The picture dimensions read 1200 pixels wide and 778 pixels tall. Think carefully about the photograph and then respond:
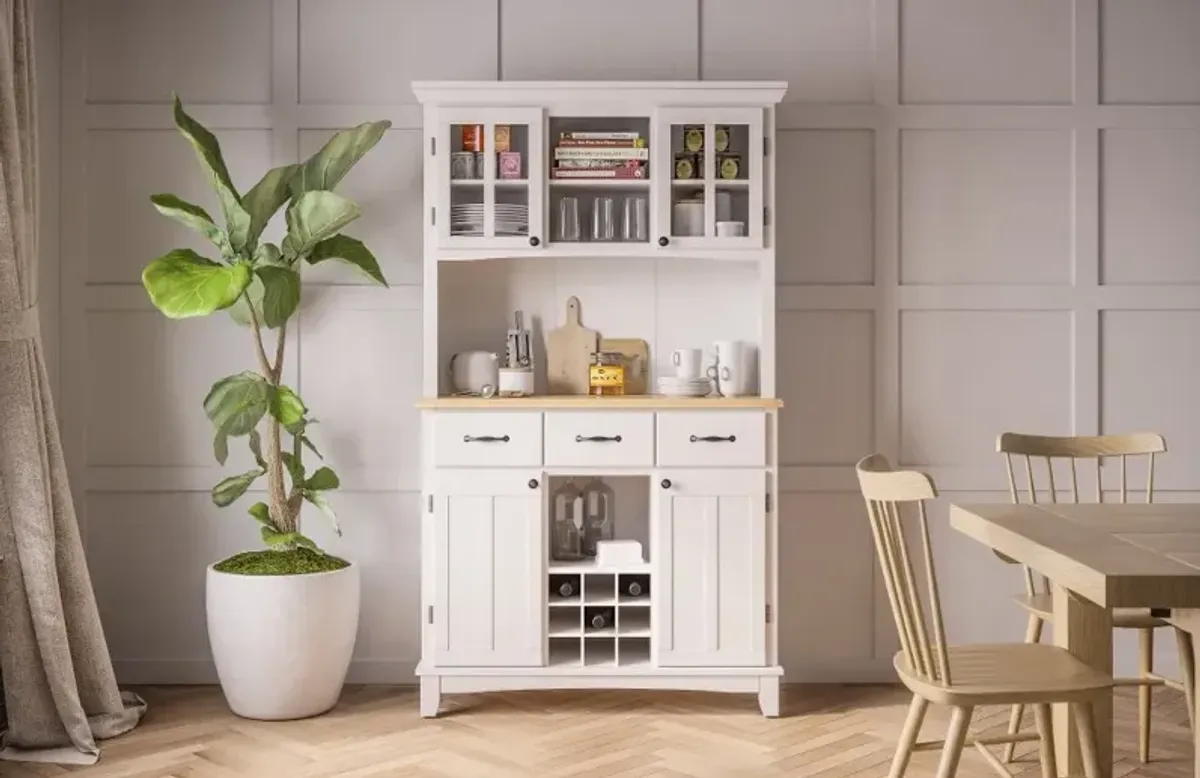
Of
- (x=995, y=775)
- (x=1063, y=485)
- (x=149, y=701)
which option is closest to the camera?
(x=995, y=775)

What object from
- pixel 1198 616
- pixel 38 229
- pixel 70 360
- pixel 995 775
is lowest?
pixel 995 775

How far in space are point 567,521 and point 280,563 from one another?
969 mm

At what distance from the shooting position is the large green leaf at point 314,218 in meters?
3.94

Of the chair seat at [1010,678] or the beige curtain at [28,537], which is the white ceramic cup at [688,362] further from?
the beige curtain at [28,537]

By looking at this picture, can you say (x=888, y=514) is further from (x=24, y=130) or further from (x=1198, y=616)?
(x=24, y=130)

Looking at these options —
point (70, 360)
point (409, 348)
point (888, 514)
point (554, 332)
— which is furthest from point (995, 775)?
point (70, 360)

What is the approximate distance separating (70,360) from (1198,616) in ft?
12.2

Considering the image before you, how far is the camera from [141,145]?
448cm

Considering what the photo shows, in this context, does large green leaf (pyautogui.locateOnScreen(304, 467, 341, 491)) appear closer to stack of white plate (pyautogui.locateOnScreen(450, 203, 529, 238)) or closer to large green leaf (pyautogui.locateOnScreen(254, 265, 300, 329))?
large green leaf (pyautogui.locateOnScreen(254, 265, 300, 329))

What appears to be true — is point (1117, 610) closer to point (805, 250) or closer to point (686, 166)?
point (805, 250)

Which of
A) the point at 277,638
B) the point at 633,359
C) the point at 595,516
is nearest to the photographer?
the point at 277,638

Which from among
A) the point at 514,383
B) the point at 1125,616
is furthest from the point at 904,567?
the point at 514,383

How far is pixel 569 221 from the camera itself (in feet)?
13.9

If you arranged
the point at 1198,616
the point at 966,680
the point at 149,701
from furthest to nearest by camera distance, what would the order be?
1. the point at 149,701
2. the point at 966,680
3. the point at 1198,616
